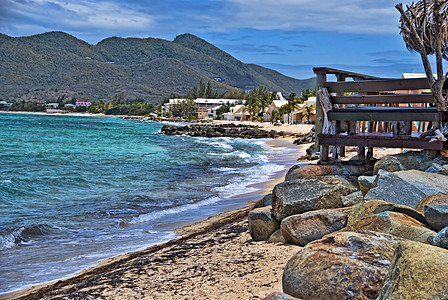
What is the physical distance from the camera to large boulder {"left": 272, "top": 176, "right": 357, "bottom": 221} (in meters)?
6.94

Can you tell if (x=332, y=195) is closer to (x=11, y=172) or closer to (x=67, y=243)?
(x=67, y=243)

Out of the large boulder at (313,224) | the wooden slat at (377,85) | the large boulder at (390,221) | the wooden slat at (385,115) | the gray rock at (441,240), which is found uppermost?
the wooden slat at (377,85)

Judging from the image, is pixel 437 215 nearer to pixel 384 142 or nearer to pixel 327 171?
pixel 327 171

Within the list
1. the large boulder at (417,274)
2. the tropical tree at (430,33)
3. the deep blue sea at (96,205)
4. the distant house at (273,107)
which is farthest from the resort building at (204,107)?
the large boulder at (417,274)

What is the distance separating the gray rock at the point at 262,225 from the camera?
7.22 metres

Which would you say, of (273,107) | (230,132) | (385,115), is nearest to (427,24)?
(385,115)

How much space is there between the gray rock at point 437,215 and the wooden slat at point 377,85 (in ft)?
13.7

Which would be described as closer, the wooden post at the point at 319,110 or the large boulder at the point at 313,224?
the large boulder at the point at 313,224

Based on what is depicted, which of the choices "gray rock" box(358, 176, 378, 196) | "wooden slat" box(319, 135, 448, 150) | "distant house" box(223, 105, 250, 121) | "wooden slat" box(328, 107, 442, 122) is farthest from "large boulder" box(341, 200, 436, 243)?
"distant house" box(223, 105, 250, 121)

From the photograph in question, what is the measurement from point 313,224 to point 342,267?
7.20 feet

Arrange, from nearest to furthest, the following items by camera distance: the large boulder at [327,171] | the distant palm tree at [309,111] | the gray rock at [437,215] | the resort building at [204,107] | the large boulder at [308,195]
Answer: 1. the gray rock at [437,215]
2. the large boulder at [308,195]
3. the large boulder at [327,171]
4. the distant palm tree at [309,111]
5. the resort building at [204,107]

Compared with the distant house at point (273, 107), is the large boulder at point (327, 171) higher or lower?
lower

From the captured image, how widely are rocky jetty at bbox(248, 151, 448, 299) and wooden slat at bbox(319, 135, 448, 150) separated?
0.82ft

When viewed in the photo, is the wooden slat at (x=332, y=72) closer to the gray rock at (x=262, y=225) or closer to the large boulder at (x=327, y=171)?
the large boulder at (x=327, y=171)
